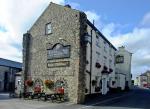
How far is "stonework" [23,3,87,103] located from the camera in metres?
29.8

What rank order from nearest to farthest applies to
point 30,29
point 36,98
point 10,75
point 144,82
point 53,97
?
point 53,97 → point 36,98 → point 30,29 → point 10,75 → point 144,82

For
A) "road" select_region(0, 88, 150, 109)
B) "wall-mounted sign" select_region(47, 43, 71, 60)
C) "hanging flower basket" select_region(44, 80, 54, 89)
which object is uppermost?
"wall-mounted sign" select_region(47, 43, 71, 60)

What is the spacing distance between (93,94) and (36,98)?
7069 millimetres

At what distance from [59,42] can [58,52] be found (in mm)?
1087

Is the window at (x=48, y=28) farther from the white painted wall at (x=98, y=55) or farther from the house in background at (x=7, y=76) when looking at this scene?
the house in background at (x=7, y=76)

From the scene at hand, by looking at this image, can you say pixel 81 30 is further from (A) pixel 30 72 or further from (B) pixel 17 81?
(B) pixel 17 81

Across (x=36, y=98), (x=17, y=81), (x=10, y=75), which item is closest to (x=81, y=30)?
(x=36, y=98)

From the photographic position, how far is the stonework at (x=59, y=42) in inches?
1173

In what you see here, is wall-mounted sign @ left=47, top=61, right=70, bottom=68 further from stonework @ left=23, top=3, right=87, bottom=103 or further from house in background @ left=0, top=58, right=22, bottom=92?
house in background @ left=0, top=58, right=22, bottom=92

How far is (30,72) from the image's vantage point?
35875 mm

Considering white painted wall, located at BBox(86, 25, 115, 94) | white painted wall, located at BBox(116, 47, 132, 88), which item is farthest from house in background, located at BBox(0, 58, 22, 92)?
white painted wall, located at BBox(86, 25, 115, 94)

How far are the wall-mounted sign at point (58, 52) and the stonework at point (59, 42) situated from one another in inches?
13.4

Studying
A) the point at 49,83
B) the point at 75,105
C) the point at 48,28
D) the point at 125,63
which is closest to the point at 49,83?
the point at 49,83

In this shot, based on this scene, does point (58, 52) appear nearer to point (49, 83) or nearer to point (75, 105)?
point (49, 83)
